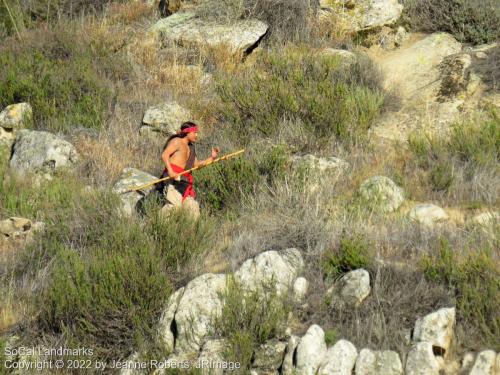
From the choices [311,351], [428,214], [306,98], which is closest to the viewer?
[311,351]

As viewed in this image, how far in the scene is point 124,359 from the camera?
6.74 meters

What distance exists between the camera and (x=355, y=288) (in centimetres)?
652

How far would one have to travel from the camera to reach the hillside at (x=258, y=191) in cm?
631

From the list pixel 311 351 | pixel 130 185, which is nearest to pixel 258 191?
pixel 130 185

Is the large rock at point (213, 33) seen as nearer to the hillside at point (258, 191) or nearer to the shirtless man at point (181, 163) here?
the hillside at point (258, 191)

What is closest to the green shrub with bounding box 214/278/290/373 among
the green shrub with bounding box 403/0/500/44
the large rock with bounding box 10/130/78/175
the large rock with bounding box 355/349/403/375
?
the large rock with bounding box 355/349/403/375

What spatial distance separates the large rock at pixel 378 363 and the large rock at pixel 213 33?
7.74 m

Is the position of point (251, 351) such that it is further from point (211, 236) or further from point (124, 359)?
point (211, 236)

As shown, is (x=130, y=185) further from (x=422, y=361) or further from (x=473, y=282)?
(x=422, y=361)

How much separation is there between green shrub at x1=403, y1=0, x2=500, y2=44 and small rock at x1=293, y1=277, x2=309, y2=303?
6537 millimetres

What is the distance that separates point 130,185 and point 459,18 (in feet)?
18.8

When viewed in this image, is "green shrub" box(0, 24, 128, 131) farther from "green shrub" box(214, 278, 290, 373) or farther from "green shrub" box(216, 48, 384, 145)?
"green shrub" box(214, 278, 290, 373)

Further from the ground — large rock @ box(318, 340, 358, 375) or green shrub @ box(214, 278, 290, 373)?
large rock @ box(318, 340, 358, 375)

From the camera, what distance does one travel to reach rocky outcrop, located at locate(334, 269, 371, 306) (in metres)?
6.49
